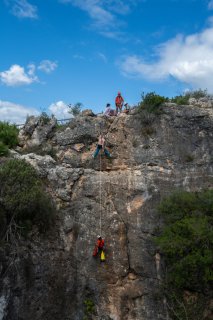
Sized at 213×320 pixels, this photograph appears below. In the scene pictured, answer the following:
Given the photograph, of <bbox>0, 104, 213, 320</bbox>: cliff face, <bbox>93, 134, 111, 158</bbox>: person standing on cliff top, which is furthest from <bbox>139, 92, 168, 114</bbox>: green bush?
<bbox>93, 134, 111, 158</bbox>: person standing on cliff top

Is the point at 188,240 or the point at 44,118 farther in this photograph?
the point at 44,118

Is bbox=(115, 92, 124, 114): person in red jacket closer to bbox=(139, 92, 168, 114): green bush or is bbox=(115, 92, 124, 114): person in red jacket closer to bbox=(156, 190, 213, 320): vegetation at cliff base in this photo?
bbox=(139, 92, 168, 114): green bush

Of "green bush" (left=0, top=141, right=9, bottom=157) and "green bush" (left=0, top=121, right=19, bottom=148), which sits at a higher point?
"green bush" (left=0, top=121, right=19, bottom=148)

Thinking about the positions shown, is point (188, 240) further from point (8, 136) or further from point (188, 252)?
point (8, 136)

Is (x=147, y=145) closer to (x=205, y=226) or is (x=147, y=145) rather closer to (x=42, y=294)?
(x=205, y=226)

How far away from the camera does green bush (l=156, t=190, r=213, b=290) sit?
1545 cm

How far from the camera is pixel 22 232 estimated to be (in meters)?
17.0

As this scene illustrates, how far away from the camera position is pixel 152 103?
72.0 ft

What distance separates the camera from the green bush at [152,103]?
21812 millimetres

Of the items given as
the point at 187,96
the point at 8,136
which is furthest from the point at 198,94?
the point at 8,136

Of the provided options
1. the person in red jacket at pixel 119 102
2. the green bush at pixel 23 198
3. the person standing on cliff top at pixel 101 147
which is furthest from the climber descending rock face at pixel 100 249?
the person in red jacket at pixel 119 102

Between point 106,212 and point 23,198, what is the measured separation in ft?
14.9

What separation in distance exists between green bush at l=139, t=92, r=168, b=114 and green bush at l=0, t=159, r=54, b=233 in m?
8.01

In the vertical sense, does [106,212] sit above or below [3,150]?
below
